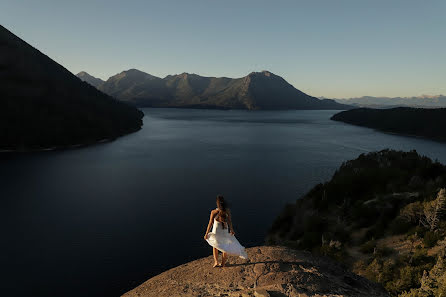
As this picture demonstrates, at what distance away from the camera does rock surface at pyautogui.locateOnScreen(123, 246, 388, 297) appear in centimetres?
764

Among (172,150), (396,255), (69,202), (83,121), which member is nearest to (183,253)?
(396,255)

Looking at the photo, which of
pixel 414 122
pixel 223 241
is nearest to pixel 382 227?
pixel 223 241

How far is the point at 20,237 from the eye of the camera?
1107 inches

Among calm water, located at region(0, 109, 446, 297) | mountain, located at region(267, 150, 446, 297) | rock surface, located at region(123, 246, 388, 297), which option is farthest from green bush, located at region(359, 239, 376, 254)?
calm water, located at region(0, 109, 446, 297)

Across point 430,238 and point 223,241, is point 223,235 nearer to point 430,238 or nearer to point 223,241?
point 223,241

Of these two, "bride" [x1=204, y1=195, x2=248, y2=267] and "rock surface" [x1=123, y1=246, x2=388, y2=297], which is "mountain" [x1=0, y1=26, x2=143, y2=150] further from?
"bride" [x1=204, y1=195, x2=248, y2=267]

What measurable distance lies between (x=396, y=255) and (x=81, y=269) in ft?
81.9

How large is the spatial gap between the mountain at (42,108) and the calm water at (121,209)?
54.9ft

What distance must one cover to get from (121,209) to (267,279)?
31.7 meters

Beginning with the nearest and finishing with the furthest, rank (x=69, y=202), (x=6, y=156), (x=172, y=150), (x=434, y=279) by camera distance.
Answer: (x=434, y=279), (x=69, y=202), (x=6, y=156), (x=172, y=150)

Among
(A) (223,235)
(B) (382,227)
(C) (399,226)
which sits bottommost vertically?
(B) (382,227)

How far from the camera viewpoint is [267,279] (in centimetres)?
820

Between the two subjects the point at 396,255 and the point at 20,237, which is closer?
the point at 396,255

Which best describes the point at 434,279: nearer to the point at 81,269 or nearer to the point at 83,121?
the point at 81,269
